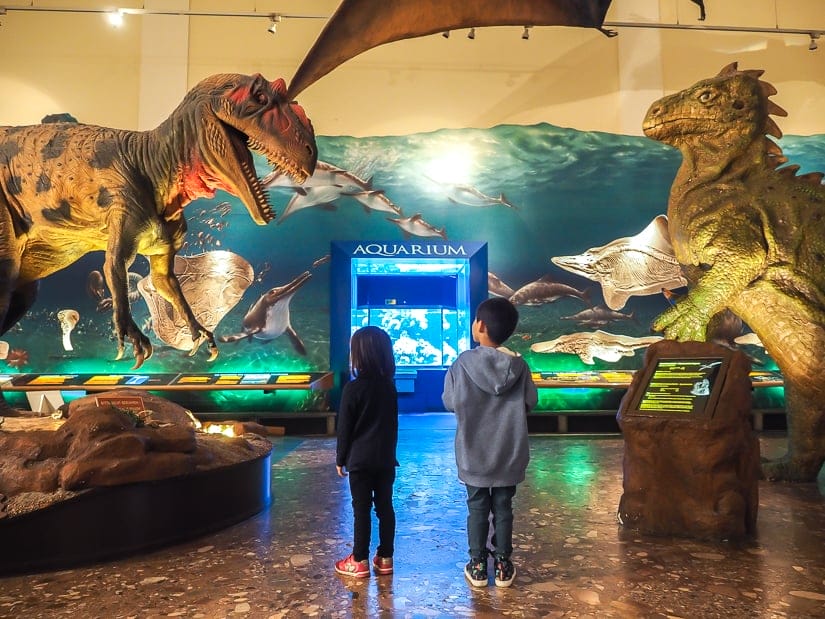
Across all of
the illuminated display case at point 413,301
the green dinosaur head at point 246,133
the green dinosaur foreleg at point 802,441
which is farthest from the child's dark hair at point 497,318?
the illuminated display case at point 413,301

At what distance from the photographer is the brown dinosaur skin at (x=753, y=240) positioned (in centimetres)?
346

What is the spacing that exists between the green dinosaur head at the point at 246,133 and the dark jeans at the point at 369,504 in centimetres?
152

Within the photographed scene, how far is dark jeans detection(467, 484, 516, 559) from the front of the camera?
200cm

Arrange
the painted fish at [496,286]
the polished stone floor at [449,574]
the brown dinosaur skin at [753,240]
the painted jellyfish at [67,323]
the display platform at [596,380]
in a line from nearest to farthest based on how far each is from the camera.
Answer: the polished stone floor at [449,574]
the brown dinosaur skin at [753,240]
the display platform at [596,380]
the painted jellyfish at [67,323]
the painted fish at [496,286]

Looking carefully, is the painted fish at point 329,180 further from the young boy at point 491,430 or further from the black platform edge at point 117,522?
the young boy at point 491,430

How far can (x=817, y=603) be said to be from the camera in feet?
6.25

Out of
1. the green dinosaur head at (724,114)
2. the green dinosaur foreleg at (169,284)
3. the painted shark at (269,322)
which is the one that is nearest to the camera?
the green dinosaur foreleg at (169,284)

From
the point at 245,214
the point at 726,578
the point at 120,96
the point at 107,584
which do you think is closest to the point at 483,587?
the point at 726,578

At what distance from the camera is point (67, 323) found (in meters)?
7.20

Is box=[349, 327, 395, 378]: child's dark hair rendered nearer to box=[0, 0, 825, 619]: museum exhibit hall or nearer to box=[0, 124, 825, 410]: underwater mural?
box=[0, 0, 825, 619]: museum exhibit hall

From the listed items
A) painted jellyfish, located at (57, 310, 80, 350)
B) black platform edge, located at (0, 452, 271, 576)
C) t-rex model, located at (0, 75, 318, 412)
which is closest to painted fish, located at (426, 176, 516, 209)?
t-rex model, located at (0, 75, 318, 412)

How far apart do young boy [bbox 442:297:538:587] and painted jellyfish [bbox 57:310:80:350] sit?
22.7 ft

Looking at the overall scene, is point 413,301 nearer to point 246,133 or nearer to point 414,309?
point 414,309

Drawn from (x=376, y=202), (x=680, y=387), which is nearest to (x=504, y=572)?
(x=680, y=387)
